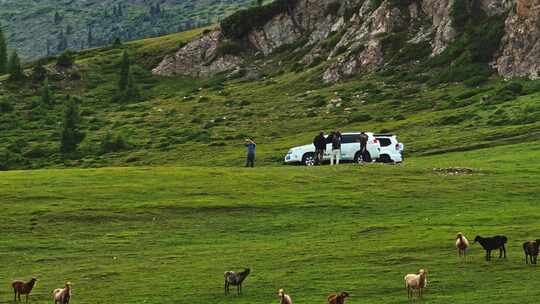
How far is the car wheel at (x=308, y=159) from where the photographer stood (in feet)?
221

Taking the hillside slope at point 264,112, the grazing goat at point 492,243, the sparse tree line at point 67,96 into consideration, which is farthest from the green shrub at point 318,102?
the grazing goat at point 492,243

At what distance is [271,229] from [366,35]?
93.9 m

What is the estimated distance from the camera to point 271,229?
44.1m

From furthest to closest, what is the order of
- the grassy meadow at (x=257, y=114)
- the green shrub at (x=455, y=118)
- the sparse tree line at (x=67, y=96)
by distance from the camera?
the sparse tree line at (x=67, y=96) < the green shrub at (x=455, y=118) < the grassy meadow at (x=257, y=114)

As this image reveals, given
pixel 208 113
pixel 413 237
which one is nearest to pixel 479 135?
pixel 413 237

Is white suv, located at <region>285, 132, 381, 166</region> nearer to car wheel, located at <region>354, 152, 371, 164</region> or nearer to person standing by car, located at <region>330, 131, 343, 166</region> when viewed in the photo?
car wheel, located at <region>354, 152, 371, 164</region>

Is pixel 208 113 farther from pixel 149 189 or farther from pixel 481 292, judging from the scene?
pixel 481 292

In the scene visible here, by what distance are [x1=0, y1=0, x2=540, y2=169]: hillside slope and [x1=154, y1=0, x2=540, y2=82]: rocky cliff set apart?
2290 millimetres

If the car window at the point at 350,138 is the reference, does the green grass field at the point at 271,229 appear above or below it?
below

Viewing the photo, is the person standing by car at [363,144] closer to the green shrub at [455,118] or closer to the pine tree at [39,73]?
the green shrub at [455,118]

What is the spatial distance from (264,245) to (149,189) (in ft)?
47.0

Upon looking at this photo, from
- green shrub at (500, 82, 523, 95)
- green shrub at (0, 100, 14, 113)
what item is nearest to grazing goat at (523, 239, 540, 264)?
green shrub at (500, 82, 523, 95)

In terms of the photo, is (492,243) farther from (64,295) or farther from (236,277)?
(64,295)

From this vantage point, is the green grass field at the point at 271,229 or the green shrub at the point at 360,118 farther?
the green shrub at the point at 360,118
